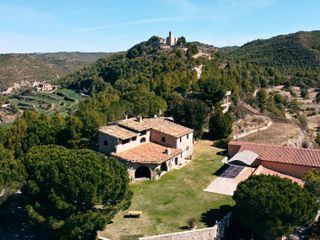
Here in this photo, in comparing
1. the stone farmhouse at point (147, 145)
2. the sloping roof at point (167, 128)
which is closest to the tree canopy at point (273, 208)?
the stone farmhouse at point (147, 145)

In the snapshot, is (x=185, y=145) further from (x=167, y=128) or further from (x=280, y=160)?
(x=280, y=160)

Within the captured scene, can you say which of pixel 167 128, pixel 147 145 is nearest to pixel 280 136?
pixel 167 128

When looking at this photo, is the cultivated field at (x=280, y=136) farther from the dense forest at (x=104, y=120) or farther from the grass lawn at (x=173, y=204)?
the grass lawn at (x=173, y=204)

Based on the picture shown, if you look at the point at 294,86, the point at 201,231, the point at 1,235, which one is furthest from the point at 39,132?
the point at 294,86

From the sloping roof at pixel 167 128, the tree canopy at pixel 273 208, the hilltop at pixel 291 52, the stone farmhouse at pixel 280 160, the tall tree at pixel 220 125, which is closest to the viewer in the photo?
the tree canopy at pixel 273 208

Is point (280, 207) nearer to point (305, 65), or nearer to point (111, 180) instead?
point (111, 180)

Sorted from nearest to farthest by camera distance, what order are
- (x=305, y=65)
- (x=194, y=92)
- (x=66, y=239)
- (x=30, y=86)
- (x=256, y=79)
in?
(x=66, y=239), (x=194, y=92), (x=256, y=79), (x=305, y=65), (x=30, y=86)
